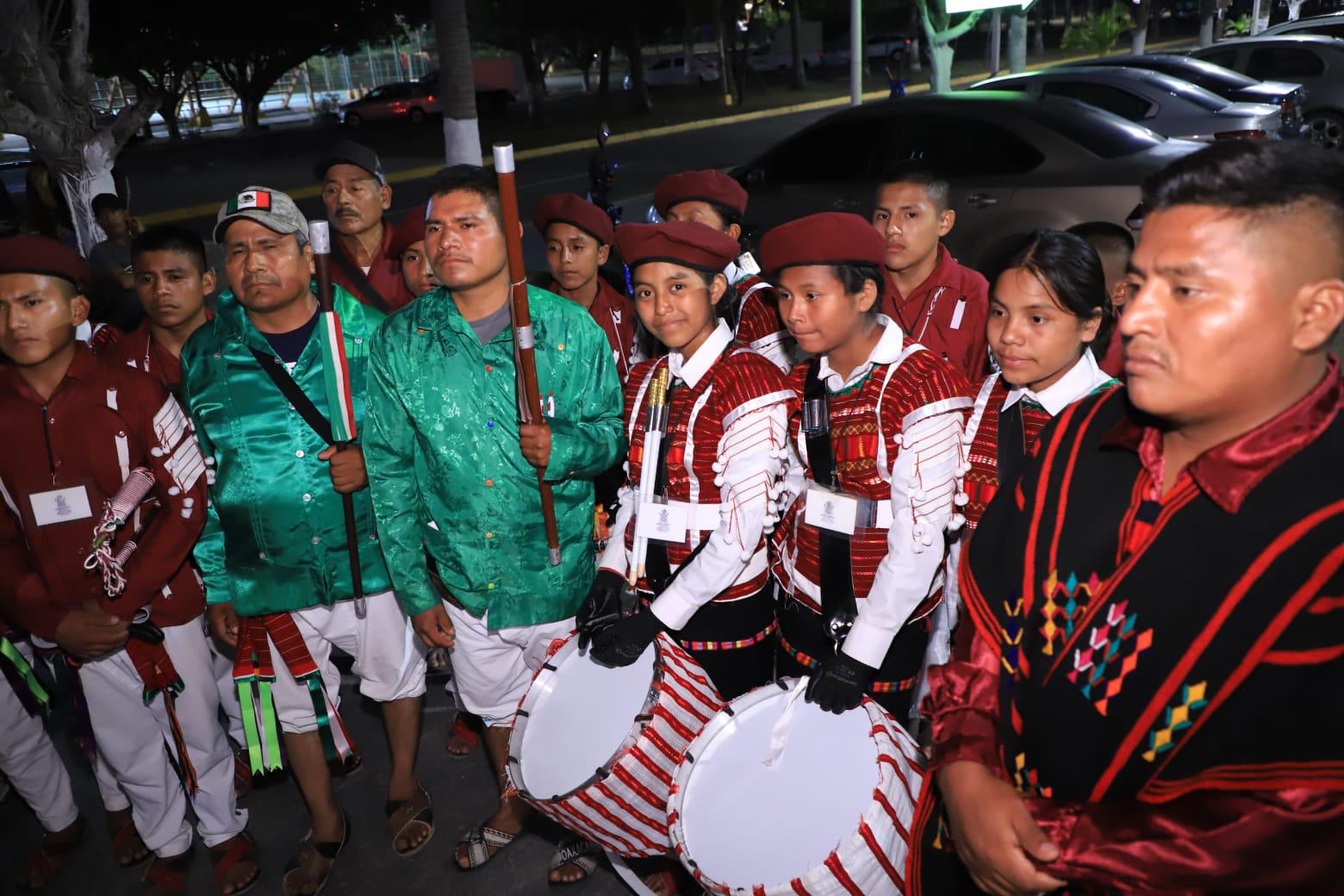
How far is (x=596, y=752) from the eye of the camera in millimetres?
2463

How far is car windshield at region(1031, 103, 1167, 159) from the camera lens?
7410 millimetres

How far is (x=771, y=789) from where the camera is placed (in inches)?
89.4

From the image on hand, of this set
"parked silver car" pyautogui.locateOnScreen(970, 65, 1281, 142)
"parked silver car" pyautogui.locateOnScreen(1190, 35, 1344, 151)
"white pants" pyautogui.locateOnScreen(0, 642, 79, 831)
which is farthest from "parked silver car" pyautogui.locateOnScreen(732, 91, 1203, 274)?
"parked silver car" pyautogui.locateOnScreen(1190, 35, 1344, 151)

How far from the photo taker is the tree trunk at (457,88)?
35.3 ft

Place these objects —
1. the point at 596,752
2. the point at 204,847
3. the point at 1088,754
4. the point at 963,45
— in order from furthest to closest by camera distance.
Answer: the point at 963,45
the point at 204,847
the point at 596,752
the point at 1088,754

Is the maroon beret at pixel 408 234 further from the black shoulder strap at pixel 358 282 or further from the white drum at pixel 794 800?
the white drum at pixel 794 800

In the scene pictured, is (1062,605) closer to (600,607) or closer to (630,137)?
(600,607)

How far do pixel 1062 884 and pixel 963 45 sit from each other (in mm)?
57011

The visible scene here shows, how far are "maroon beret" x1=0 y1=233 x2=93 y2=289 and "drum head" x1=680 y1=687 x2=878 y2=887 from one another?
2579 millimetres

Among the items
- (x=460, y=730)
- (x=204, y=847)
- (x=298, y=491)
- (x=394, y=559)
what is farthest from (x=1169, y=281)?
(x=204, y=847)

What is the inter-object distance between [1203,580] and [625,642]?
1.50m

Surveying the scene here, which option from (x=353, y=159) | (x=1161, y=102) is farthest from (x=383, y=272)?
(x=1161, y=102)

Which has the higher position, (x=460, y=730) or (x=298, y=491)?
(x=298, y=491)

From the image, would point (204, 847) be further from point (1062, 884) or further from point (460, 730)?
point (1062, 884)
